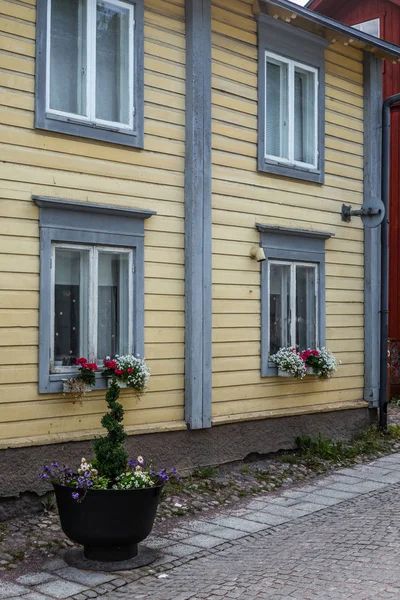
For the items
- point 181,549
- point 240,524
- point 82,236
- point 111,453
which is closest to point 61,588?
point 111,453

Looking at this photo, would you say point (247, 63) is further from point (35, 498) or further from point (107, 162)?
point (35, 498)

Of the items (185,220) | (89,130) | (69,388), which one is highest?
(89,130)

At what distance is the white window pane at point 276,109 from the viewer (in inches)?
427

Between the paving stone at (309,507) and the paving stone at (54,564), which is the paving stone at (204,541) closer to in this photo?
the paving stone at (54,564)

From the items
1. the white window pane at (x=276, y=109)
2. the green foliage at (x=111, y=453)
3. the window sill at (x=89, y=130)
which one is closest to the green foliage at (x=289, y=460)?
the white window pane at (x=276, y=109)

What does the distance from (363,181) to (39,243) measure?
5.92 metres

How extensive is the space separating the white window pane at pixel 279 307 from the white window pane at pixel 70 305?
301cm

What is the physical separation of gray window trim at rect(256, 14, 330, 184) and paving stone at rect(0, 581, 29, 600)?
6.22m

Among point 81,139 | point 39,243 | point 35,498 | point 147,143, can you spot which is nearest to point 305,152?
point 147,143

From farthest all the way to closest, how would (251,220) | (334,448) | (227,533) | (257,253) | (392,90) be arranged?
(392,90) < (334,448) < (251,220) < (257,253) < (227,533)

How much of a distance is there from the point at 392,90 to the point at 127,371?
12.0m

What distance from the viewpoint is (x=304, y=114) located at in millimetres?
11383

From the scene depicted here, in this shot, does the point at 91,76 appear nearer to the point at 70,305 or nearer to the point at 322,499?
the point at 70,305

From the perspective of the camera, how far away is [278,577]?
6121 mm
